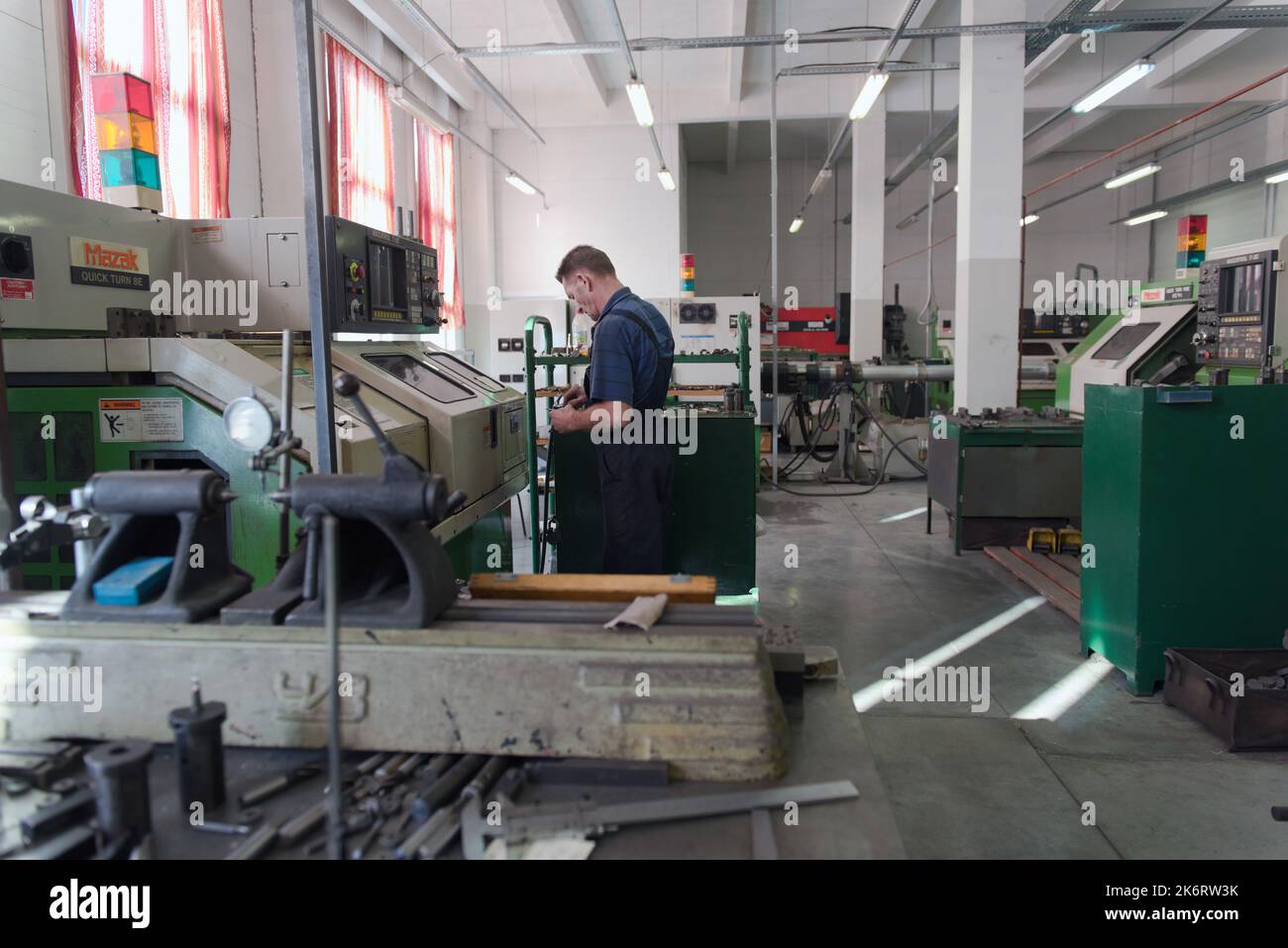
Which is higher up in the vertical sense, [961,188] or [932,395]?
[961,188]

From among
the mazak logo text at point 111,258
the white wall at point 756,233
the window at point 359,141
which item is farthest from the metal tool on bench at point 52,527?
the white wall at point 756,233

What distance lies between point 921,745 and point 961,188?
4.28 meters

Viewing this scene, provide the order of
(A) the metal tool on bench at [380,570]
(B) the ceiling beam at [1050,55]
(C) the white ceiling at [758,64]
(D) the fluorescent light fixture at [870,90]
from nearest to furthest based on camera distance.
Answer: (A) the metal tool on bench at [380,570], (D) the fluorescent light fixture at [870,90], (C) the white ceiling at [758,64], (B) the ceiling beam at [1050,55]

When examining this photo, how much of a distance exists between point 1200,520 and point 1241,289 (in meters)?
1.73

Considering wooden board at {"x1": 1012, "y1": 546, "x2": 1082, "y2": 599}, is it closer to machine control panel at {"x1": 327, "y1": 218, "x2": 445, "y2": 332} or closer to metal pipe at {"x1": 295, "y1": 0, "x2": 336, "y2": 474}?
machine control panel at {"x1": 327, "y1": 218, "x2": 445, "y2": 332}

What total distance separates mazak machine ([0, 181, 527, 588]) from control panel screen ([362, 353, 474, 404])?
0.04 feet

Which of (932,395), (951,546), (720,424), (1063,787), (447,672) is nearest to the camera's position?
(447,672)

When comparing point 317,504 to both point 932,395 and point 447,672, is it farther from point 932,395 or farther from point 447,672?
point 932,395

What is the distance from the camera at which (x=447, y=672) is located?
0.98 metres

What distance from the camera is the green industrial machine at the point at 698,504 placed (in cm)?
342

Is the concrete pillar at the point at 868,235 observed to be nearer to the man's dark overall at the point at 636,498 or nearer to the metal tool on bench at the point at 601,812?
the man's dark overall at the point at 636,498

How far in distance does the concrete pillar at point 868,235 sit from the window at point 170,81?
20.7 ft

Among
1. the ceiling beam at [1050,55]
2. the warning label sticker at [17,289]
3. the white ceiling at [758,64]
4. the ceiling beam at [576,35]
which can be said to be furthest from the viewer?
the ceiling beam at [1050,55]
